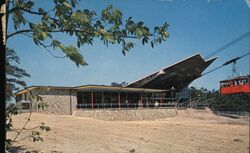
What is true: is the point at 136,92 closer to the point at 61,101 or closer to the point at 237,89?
the point at 237,89

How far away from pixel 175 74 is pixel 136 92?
5.32 m

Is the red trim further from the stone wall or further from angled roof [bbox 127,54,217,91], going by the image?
the stone wall

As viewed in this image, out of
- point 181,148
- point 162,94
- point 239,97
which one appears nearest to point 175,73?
point 162,94

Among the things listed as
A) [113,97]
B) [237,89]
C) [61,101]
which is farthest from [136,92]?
[61,101]

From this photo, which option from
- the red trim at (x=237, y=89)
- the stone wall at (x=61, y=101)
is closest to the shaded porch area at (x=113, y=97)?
the stone wall at (x=61, y=101)

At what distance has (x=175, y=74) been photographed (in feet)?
128

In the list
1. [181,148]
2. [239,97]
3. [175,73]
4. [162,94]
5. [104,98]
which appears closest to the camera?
[181,148]

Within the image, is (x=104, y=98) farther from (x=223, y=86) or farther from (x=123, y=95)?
(x=223, y=86)

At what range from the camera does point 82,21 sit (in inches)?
112

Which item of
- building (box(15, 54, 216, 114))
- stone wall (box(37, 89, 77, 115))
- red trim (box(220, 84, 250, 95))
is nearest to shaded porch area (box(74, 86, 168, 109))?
building (box(15, 54, 216, 114))

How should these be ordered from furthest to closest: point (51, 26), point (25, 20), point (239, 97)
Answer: point (239, 97) < point (25, 20) < point (51, 26)

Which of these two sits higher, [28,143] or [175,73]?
[175,73]

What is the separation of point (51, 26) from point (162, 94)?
4243cm

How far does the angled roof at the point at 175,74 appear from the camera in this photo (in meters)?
36.7
